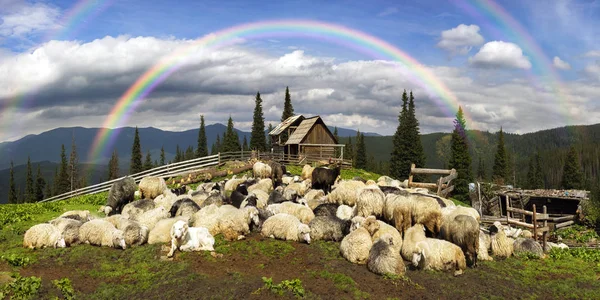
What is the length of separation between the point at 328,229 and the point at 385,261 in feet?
11.4

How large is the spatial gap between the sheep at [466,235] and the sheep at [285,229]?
4674mm

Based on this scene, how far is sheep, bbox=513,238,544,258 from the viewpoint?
13016mm

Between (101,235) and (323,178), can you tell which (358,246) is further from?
(323,178)

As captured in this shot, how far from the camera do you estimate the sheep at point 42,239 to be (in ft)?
38.9

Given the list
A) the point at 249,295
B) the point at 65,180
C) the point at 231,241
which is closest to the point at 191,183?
the point at 231,241

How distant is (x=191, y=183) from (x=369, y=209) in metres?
19.9

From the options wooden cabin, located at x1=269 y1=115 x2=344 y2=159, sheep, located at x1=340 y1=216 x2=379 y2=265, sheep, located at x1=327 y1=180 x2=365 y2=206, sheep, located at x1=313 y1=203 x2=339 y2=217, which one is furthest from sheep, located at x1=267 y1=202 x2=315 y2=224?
wooden cabin, located at x1=269 y1=115 x2=344 y2=159

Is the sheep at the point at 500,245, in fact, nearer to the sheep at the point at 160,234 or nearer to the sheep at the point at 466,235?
the sheep at the point at 466,235

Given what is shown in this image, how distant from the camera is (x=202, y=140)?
317 feet

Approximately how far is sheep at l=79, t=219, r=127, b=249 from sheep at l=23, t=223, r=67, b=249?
62 centimetres

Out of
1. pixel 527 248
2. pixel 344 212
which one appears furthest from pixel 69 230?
pixel 527 248

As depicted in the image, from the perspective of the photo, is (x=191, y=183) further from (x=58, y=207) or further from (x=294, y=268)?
(x=294, y=268)

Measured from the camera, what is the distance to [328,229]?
43.5ft

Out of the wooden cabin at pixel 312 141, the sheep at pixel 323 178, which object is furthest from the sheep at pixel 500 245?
the wooden cabin at pixel 312 141
